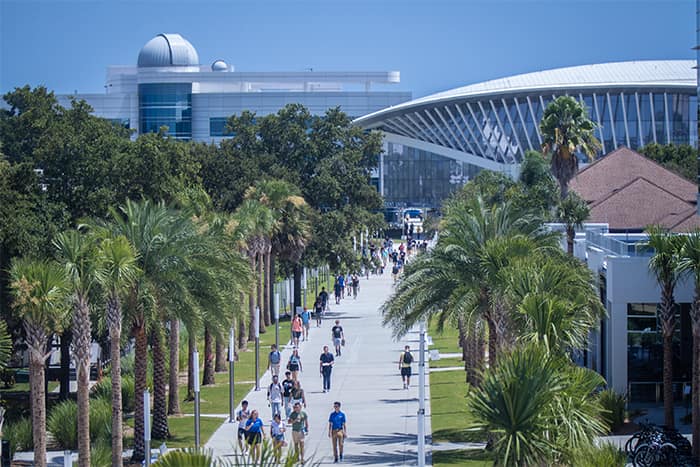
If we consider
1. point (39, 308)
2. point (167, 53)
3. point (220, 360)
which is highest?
point (167, 53)

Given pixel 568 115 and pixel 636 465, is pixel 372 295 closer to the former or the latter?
pixel 568 115

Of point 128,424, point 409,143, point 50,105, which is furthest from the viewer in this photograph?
point 409,143

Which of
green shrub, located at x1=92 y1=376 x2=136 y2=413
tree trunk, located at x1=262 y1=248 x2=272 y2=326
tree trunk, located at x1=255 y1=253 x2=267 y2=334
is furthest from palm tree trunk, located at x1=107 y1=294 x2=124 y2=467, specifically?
tree trunk, located at x1=262 y1=248 x2=272 y2=326

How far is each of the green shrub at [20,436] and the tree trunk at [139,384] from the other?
8.16ft

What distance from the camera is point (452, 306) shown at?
91.6ft

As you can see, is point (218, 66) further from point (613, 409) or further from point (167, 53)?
point (613, 409)

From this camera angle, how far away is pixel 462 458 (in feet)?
86.7

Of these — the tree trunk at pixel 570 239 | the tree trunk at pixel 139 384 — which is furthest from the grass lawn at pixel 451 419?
the tree trunk at pixel 139 384

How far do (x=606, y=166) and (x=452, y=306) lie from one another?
93.6ft

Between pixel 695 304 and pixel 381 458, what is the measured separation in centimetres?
700

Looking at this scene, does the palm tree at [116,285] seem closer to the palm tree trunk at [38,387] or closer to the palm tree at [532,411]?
the palm tree trunk at [38,387]

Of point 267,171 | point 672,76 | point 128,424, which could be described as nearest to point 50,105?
point 267,171

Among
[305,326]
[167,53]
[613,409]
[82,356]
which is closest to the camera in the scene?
[82,356]

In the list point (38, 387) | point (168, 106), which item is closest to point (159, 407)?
point (38, 387)
